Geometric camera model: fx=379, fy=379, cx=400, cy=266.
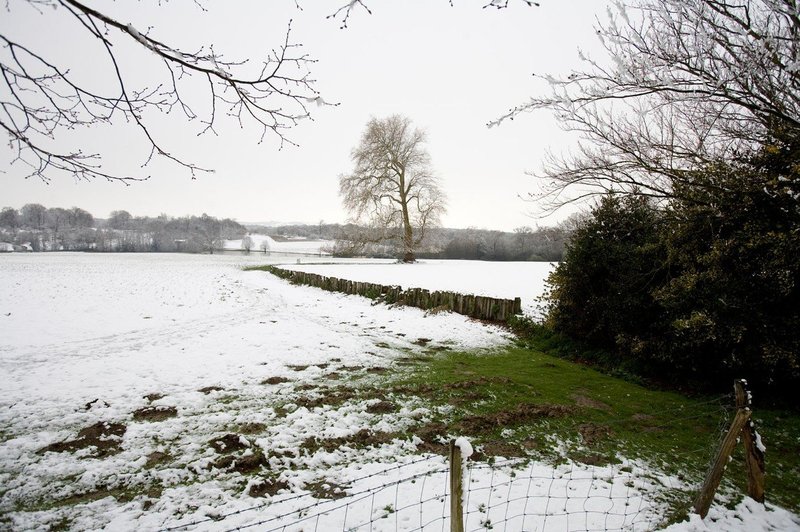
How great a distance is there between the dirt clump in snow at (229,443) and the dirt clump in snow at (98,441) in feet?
3.44

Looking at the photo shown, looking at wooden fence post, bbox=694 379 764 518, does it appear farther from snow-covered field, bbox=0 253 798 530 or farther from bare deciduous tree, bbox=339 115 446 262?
bare deciduous tree, bbox=339 115 446 262

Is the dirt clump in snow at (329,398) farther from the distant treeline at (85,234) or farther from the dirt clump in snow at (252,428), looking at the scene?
the distant treeline at (85,234)

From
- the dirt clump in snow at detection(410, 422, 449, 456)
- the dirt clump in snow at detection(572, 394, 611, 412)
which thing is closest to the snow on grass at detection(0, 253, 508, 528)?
the dirt clump in snow at detection(410, 422, 449, 456)

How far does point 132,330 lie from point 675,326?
13.1 m

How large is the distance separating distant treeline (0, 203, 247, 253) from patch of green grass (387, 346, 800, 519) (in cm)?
8052

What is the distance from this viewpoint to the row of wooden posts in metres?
11.6

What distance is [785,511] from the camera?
139 inches

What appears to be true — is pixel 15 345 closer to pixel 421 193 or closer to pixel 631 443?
pixel 631 443

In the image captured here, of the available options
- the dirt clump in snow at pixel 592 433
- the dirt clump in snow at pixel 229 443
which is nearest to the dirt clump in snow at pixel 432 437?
the dirt clump in snow at pixel 592 433

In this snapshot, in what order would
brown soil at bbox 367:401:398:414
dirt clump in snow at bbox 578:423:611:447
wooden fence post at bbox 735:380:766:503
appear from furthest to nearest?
1. brown soil at bbox 367:401:398:414
2. dirt clump in snow at bbox 578:423:611:447
3. wooden fence post at bbox 735:380:766:503

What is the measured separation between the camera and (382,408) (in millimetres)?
5602

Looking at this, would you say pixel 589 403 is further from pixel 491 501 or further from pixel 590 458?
A: pixel 491 501

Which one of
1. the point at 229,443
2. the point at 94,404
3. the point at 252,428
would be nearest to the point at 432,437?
the point at 252,428

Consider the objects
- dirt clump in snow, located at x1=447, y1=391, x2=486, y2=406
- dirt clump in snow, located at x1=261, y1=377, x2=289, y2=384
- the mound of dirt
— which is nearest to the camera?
dirt clump in snow, located at x1=447, y1=391, x2=486, y2=406
